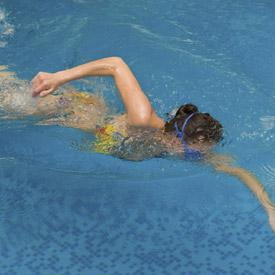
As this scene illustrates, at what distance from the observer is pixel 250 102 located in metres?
4.56

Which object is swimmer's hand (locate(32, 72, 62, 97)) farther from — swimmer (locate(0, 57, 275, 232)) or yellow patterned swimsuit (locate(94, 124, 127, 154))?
yellow patterned swimsuit (locate(94, 124, 127, 154))

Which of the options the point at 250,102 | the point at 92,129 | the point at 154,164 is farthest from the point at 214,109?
the point at 92,129

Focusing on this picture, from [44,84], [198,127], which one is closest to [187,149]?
[198,127]

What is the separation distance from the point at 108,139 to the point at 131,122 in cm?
39

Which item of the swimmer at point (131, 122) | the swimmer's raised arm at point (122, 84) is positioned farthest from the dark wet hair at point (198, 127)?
the swimmer's raised arm at point (122, 84)

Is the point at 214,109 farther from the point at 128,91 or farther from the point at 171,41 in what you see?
the point at 128,91

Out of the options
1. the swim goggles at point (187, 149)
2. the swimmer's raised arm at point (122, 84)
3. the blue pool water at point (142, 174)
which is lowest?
the blue pool water at point (142, 174)

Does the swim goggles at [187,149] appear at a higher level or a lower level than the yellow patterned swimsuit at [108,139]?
higher

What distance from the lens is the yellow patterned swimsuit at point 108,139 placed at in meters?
3.60

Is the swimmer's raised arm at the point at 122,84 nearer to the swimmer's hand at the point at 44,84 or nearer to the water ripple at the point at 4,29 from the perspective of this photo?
the swimmer's hand at the point at 44,84

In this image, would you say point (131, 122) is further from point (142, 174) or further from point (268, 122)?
point (268, 122)

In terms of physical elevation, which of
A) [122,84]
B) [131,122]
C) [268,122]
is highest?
[122,84]

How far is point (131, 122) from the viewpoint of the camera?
10.9ft

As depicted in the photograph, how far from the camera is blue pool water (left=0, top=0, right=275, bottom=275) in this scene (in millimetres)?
3361
